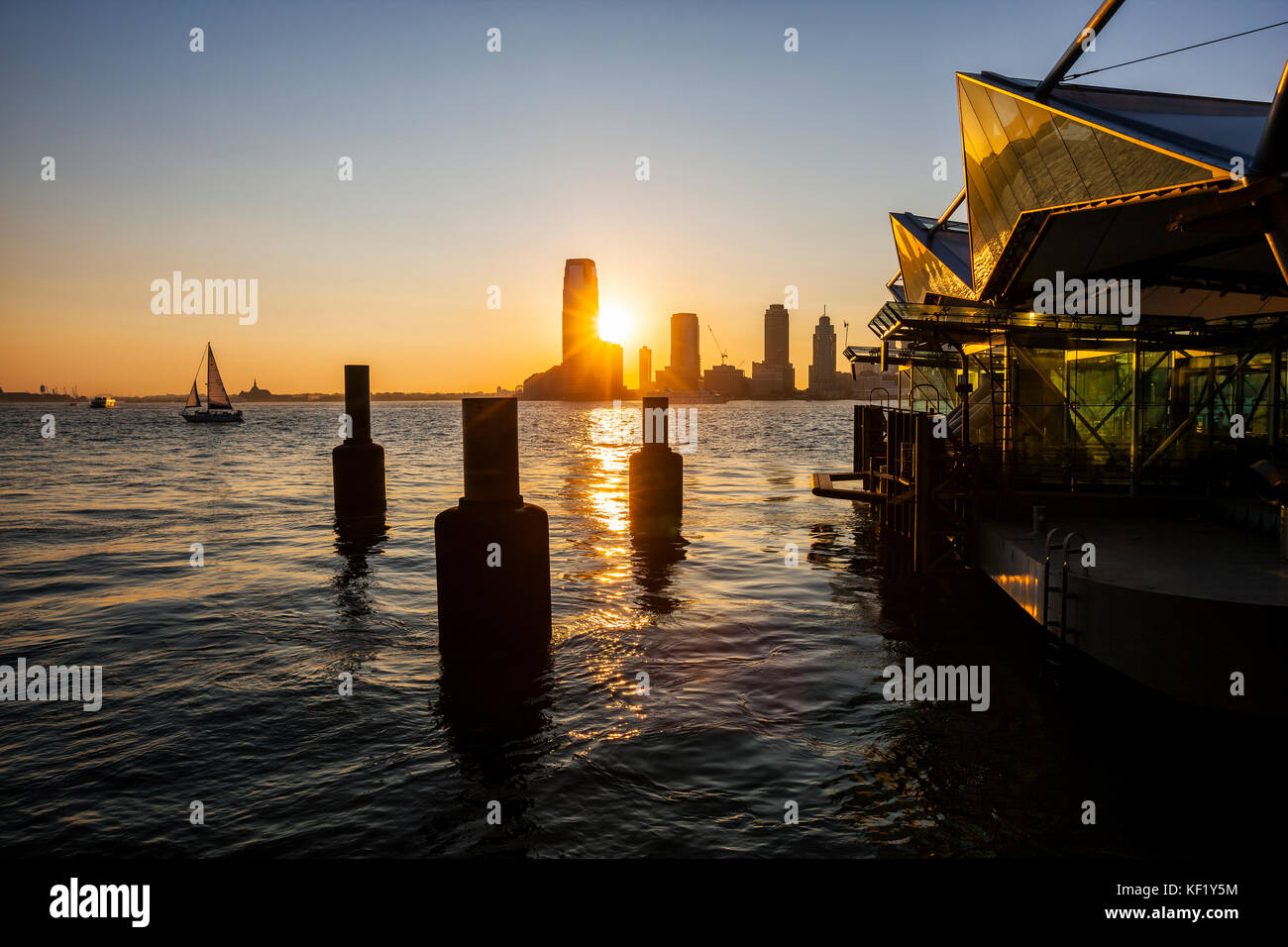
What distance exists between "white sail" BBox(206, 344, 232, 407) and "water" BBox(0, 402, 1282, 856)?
4704 inches

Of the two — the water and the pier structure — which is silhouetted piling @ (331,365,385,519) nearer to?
the water

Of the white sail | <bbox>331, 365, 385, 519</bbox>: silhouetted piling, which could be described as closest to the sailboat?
the white sail

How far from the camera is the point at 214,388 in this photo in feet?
440

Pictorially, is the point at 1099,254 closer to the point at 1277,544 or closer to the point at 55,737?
the point at 1277,544

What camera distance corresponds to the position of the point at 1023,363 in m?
24.3

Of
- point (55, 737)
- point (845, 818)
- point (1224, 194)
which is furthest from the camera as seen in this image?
point (1224, 194)

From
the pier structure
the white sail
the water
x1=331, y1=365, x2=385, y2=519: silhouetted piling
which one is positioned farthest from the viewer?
the white sail

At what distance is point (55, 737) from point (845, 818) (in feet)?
34.9

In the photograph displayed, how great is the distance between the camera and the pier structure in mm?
11367

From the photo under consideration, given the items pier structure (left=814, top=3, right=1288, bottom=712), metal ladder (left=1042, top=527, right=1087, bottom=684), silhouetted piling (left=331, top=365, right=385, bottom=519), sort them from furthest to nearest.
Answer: silhouetted piling (left=331, top=365, right=385, bottom=519) → metal ladder (left=1042, top=527, right=1087, bottom=684) → pier structure (left=814, top=3, right=1288, bottom=712)

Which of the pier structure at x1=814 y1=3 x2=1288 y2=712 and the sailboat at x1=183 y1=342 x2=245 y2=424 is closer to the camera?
the pier structure at x1=814 y1=3 x2=1288 y2=712

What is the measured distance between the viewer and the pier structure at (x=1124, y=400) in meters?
11.4
